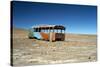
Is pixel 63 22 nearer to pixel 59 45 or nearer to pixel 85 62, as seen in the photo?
pixel 59 45

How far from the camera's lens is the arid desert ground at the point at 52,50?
8.43 feet

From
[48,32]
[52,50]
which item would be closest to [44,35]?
[48,32]

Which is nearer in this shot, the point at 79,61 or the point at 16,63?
the point at 16,63

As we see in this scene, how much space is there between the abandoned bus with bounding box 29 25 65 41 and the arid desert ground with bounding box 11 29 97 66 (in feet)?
0.17

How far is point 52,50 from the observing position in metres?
2.72

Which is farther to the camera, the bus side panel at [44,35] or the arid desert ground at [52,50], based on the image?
the bus side panel at [44,35]

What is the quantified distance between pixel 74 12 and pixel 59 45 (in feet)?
1.58

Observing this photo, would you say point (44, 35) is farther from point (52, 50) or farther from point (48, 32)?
point (52, 50)

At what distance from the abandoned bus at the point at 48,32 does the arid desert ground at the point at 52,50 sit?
2.0 inches

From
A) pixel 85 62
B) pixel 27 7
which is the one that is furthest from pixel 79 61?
pixel 27 7

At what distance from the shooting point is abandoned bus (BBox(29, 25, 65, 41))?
8.69 ft

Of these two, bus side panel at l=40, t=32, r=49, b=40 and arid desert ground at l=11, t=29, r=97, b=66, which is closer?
arid desert ground at l=11, t=29, r=97, b=66

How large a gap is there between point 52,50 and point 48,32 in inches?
9.2

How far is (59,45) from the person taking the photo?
2771mm
